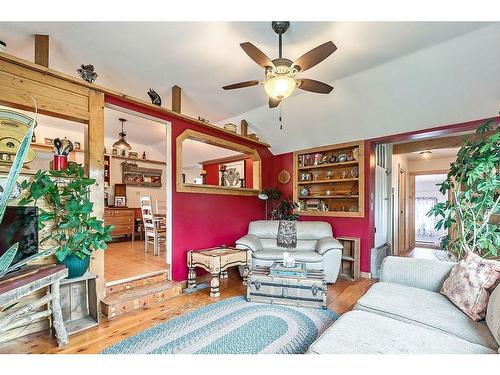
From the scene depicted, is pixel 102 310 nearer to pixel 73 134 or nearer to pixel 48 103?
Answer: pixel 48 103

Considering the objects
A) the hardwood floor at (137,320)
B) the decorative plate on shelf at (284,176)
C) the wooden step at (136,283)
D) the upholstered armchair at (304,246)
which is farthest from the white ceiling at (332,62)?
the wooden step at (136,283)

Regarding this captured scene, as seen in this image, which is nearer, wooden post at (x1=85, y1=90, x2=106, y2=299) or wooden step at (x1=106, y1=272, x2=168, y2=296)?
wooden post at (x1=85, y1=90, x2=106, y2=299)

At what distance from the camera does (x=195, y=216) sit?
3613 mm

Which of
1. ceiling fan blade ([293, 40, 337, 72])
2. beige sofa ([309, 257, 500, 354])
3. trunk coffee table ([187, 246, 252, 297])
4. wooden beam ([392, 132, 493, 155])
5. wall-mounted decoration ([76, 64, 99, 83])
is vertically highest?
wall-mounted decoration ([76, 64, 99, 83])

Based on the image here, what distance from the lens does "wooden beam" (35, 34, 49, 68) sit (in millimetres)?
2260

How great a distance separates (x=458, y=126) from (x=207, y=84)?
3.43 m

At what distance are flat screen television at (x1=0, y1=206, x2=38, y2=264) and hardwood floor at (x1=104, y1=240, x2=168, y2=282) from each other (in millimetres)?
1162

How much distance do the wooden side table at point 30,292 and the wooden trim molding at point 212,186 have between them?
1717 mm

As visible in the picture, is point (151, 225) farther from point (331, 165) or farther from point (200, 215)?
point (331, 165)

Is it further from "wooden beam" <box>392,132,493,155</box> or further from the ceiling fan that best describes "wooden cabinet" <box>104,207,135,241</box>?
"wooden beam" <box>392,132,493,155</box>

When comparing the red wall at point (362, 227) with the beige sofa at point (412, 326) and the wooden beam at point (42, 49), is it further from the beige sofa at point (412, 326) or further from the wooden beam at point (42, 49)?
the wooden beam at point (42, 49)

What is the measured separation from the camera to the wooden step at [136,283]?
275cm

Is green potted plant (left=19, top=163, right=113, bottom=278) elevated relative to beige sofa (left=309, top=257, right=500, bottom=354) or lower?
elevated

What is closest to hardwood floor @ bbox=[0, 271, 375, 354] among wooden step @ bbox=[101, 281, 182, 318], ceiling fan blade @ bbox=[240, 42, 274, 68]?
wooden step @ bbox=[101, 281, 182, 318]
